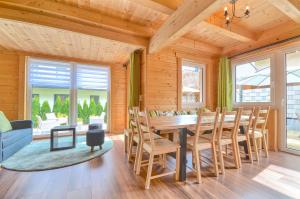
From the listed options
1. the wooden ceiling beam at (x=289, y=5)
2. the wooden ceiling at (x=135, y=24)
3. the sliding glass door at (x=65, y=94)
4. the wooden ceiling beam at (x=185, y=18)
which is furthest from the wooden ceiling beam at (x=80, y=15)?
the sliding glass door at (x=65, y=94)

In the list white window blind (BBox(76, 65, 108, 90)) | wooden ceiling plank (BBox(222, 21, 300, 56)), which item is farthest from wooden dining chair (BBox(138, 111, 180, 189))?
white window blind (BBox(76, 65, 108, 90))

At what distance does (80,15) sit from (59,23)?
1.46 ft

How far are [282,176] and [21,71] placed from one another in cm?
610

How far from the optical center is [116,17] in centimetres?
291

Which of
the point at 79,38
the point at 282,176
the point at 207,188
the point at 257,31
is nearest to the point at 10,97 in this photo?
the point at 79,38

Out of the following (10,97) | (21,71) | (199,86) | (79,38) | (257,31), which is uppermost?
(257,31)

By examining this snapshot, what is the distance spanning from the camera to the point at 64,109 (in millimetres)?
4684

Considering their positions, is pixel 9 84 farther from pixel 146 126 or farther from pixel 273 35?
pixel 273 35

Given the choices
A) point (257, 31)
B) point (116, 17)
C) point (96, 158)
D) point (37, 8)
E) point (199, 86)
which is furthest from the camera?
point (199, 86)

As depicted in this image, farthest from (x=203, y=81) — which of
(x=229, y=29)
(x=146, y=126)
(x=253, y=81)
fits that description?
(x=146, y=126)

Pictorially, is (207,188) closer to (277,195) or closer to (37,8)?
(277,195)

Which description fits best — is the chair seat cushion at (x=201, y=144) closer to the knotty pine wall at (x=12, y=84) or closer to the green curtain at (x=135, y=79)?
the green curtain at (x=135, y=79)

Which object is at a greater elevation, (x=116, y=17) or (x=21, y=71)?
(x=116, y=17)

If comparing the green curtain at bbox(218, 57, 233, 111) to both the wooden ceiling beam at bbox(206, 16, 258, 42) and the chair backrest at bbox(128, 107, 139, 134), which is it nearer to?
the wooden ceiling beam at bbox(206, 16, 258, 42)
